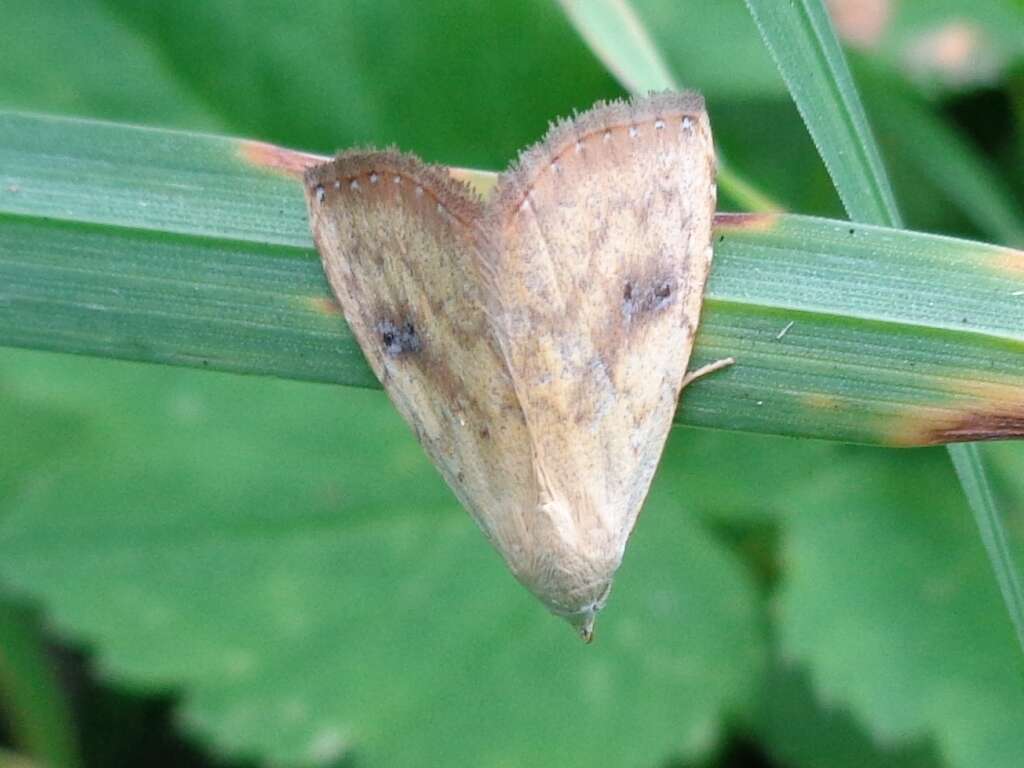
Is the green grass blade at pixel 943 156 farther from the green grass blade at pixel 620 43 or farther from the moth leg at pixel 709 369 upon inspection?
the moth leg at pixel 709 369

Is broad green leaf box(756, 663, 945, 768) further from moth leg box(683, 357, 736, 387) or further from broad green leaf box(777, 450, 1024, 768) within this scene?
moth leg box(683, 357, 736, 387)

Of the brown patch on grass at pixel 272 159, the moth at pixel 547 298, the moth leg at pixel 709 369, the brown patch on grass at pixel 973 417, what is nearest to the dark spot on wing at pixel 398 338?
the moth at pixel 547 298

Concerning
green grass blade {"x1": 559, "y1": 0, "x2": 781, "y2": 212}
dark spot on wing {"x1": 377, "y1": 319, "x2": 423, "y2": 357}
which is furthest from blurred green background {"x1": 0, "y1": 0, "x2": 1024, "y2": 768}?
dark spot on wing {"x1": 377, "y1": 319, "x2": 423, "y2": 357}

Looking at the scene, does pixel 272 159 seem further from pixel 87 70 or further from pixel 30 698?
pixel 30 698

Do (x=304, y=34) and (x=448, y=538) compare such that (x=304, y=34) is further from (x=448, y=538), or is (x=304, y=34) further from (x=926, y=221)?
(x=926, y=221)

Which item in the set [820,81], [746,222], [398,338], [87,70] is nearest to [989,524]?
[746,222]

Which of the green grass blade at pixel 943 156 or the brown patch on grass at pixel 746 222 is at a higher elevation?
the green grass blade at pixel 943 156

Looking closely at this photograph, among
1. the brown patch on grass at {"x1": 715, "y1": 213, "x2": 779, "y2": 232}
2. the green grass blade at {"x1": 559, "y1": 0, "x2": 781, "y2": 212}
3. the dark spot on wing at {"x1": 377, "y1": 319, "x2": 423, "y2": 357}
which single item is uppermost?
the green grass blade at {"x1": 559, "y1": 0, "x2": 781, "y2": 212}
